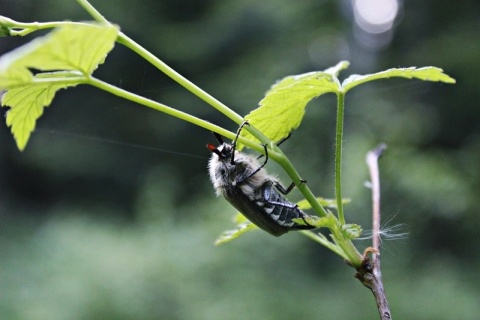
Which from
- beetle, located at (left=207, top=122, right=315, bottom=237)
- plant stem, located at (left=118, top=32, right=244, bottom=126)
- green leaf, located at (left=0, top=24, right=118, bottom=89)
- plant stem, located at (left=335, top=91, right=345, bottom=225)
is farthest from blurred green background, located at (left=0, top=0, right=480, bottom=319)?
green leaf, located at (left=0, top=24, right=118, bottom=89)

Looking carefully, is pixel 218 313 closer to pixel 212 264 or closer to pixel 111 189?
pixel 212 264

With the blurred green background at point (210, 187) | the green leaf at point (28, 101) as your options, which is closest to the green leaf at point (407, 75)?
the green leaf at point (28, 101)

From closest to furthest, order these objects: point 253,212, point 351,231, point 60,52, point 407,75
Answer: point 60,52, point 351,231, point 407,75, point 253,212

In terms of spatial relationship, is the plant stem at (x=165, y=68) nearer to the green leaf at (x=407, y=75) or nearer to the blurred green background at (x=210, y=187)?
the green leaf at (x=407, y=75)

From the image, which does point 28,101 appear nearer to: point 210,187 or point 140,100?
point 140,100

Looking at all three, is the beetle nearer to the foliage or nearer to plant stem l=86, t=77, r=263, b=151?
the foliage

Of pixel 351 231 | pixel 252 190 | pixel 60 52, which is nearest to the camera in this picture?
pixel 60 52

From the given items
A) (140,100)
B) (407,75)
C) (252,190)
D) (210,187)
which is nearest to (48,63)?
(140,100)

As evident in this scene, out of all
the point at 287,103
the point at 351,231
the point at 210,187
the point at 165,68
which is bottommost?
the point at 351,231
